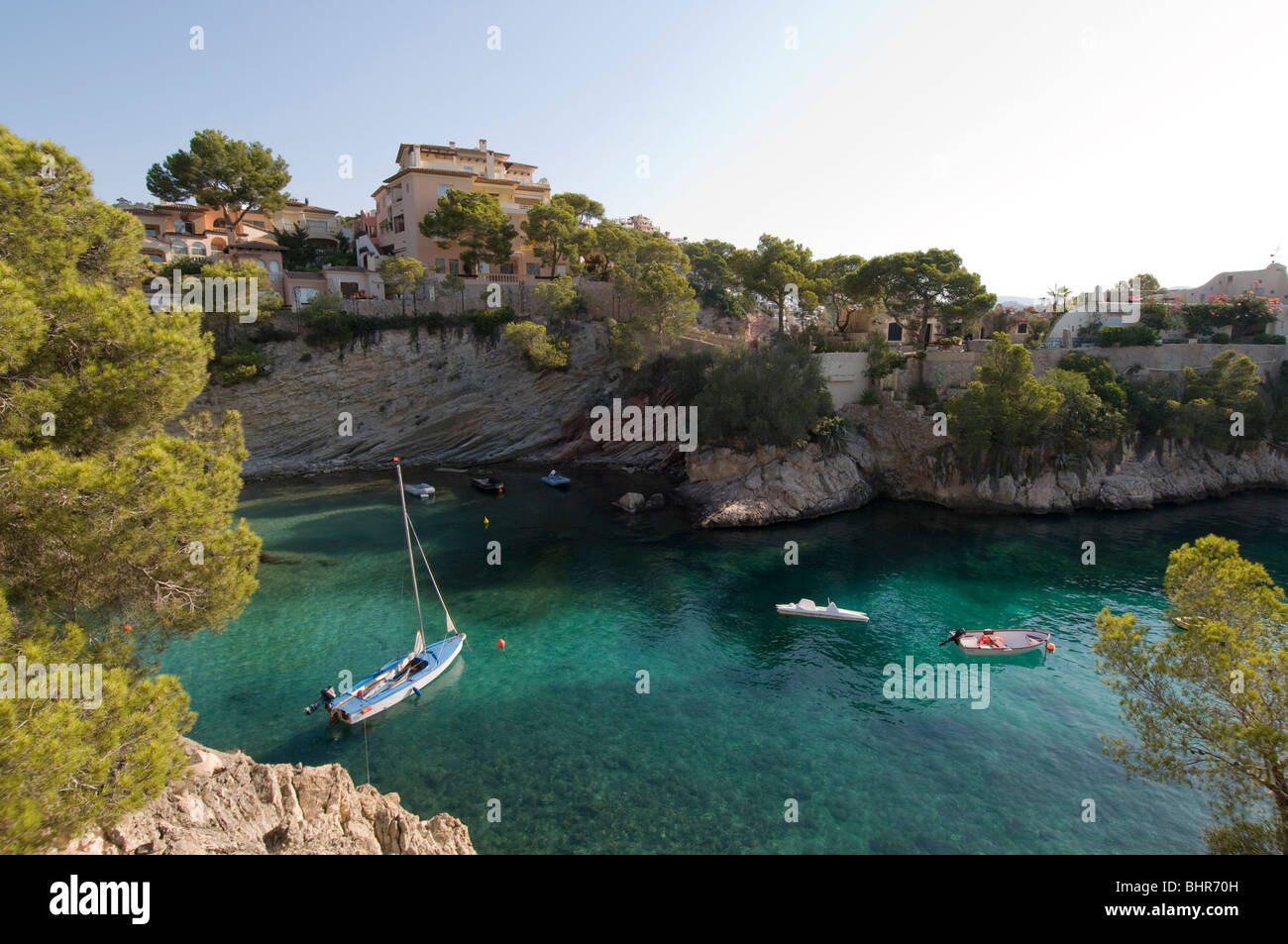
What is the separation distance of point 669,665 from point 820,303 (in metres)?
34.6

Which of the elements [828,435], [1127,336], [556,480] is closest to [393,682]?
[556,480]

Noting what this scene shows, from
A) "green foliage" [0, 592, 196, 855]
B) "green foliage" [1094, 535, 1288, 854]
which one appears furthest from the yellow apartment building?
"green foliage" [1094, 535, 1288, 854]

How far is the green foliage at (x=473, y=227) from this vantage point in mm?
49344

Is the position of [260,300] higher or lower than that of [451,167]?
lower

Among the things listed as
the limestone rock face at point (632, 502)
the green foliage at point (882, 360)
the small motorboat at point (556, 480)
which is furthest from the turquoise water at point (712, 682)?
the green foliage at point (882, 360)

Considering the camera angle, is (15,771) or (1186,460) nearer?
(15,771)

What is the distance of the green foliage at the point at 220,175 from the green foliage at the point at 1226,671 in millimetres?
60337

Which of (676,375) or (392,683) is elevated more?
(676,375)

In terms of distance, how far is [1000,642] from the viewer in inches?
856

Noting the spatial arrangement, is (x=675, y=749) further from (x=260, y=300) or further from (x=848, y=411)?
(x=260, y=300)

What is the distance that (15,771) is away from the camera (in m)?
6.77

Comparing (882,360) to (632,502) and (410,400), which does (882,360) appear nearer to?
(632,502)

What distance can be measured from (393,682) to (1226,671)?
1886 centimetres
